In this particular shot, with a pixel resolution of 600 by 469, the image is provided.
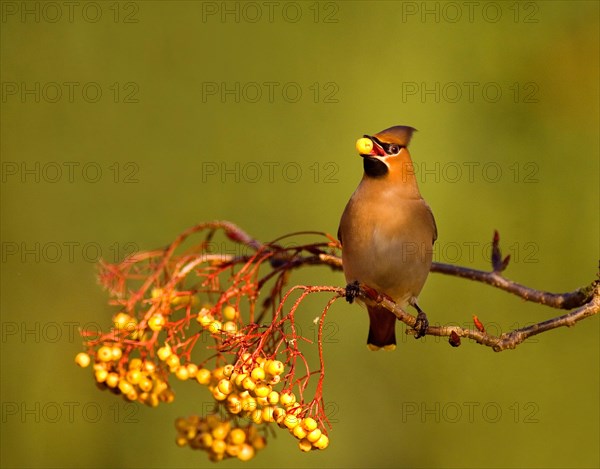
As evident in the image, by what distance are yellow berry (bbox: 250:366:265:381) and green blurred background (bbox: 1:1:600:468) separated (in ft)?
8.24

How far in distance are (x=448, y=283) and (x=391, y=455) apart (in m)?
0.93

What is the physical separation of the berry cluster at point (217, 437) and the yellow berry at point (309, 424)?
22.1 inches

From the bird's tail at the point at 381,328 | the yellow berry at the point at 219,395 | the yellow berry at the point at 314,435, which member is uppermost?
the yellow berry at the point at 219,395

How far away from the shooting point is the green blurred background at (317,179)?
17.0 ft

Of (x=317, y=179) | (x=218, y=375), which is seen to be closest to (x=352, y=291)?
(x=218, y=375)

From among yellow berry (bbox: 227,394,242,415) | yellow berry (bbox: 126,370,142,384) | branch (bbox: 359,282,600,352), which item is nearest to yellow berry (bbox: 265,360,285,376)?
yellow berry (bbox: 227,394,242,415)

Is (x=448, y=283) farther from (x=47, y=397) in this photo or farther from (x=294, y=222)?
(x=47, y=397)

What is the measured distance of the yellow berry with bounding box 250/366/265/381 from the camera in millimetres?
2555

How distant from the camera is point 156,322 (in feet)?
9.74

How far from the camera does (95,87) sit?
627cm

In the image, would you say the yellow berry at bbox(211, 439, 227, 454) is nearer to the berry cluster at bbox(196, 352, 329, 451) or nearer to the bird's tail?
the berry cluster at bbox(196, 352, 329, 451)

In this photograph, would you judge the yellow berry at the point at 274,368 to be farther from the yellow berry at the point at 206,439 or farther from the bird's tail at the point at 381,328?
the bird's tail at the point at 381,328

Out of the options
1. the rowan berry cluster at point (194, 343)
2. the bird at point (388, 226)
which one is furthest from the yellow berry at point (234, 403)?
the bird at point (388, 226)

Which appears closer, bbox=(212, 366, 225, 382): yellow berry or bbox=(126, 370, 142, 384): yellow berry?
bbox=(212, 366, 225, 382): yellow berry
